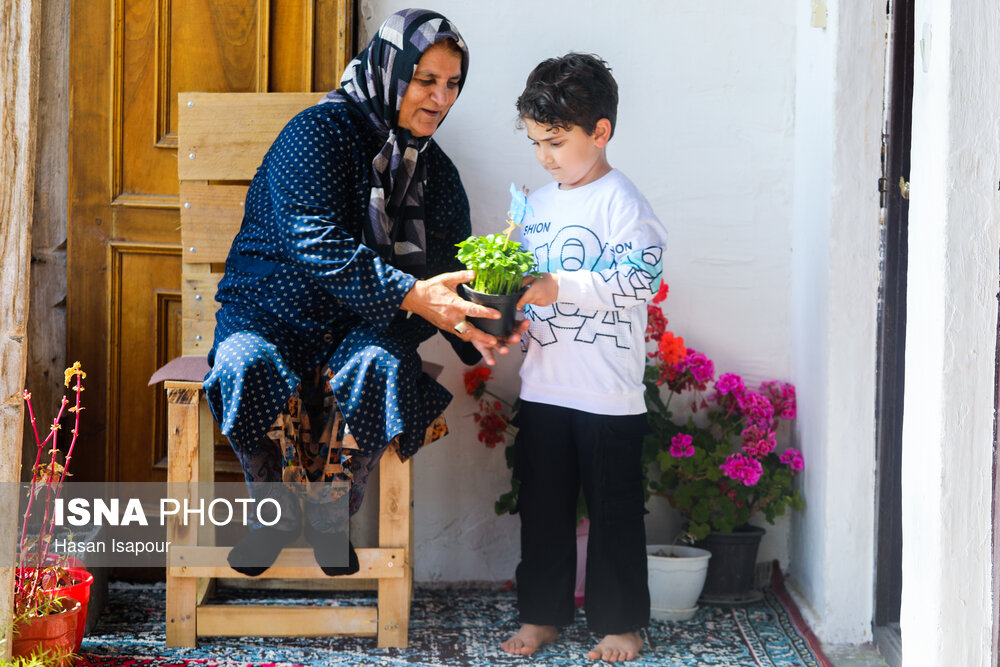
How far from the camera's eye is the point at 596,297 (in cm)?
242

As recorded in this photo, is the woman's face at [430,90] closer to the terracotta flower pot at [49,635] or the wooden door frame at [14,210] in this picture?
the wooden door frame at [14,210]

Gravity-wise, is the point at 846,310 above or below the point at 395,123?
below

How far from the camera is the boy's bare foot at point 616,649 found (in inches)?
101

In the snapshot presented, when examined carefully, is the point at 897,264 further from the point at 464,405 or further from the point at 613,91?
the point at 464,405

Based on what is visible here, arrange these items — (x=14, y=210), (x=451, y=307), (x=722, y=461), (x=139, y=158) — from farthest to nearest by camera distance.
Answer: (x=139, y=158)
(x=722, y=461)
(x=451, y=307)
(x=14, y=210)

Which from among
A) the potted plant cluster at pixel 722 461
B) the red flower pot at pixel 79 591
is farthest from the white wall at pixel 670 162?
the red flower pot at pixel 79 591

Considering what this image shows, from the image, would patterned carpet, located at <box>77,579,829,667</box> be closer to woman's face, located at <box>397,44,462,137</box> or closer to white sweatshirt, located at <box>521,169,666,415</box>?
white sweatshirt, located at <box>521,169,666,415</box>

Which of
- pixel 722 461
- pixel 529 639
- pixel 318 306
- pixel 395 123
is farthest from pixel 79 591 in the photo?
pixel 722 461

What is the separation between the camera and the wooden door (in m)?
3.06

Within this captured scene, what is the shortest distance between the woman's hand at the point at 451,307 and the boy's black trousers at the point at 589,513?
35 centimetres

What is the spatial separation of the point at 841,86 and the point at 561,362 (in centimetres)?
113

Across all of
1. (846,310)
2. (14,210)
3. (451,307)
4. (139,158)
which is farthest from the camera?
(139,158)

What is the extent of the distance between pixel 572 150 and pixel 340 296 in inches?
29.1

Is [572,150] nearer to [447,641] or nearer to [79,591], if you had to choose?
[447,641]
